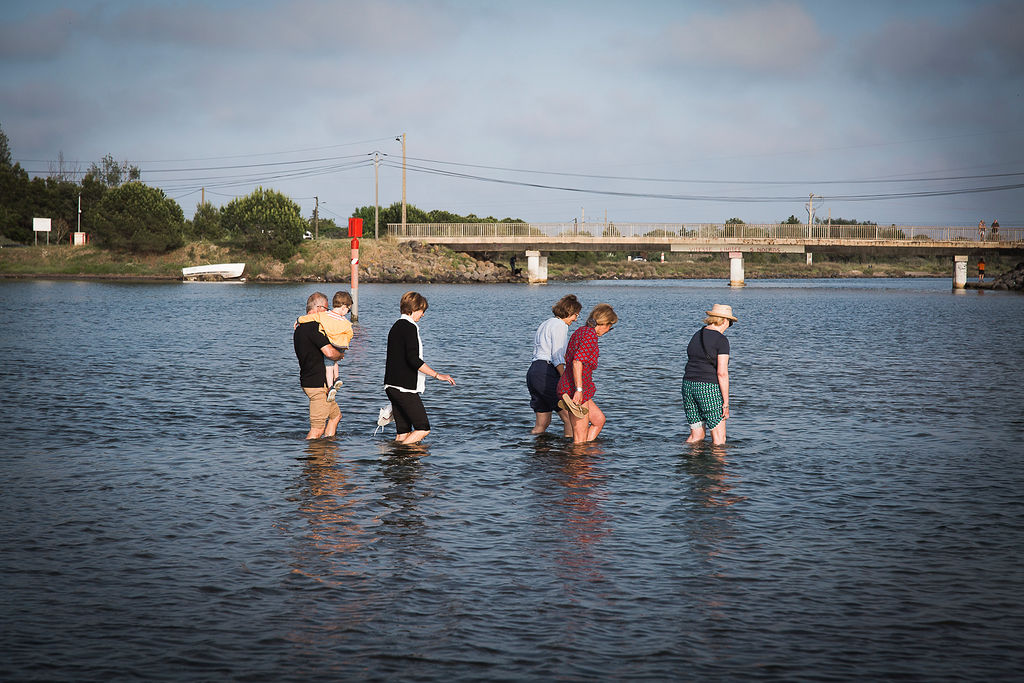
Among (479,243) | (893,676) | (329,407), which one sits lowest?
(893,676)

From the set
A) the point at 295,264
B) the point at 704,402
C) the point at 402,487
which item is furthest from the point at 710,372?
the point at 295,264

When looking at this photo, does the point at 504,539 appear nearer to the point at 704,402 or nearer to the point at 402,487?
the point at 402,487

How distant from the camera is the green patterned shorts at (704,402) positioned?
11.8 metres

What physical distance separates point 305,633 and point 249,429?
27.0 feet

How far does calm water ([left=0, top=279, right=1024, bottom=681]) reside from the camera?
5961mm

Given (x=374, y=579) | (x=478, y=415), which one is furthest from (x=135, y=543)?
(x=478, y=415)

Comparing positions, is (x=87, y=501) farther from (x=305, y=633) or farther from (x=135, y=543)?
(x=305, y=633)

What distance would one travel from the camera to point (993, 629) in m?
6.38

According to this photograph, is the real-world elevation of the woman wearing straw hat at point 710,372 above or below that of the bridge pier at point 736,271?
below

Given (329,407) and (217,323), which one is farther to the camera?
(217,323)

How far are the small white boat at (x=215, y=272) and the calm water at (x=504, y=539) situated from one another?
261 feet

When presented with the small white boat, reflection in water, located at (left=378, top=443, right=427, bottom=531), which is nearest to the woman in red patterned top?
reflection in water, located at (left=378, top=443, right=427, bottom=531)

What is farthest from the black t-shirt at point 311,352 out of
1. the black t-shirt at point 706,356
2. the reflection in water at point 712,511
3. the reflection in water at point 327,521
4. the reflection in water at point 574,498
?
the reflection in water at point 712,511

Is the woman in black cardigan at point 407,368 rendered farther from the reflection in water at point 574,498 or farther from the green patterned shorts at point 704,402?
the green patterned shorts at point 704,402
